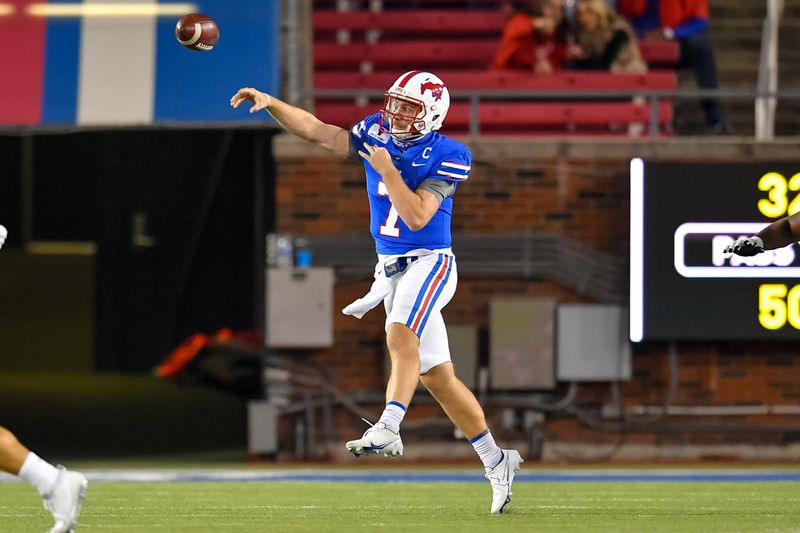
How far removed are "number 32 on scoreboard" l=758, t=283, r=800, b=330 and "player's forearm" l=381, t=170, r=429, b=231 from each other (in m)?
5.60

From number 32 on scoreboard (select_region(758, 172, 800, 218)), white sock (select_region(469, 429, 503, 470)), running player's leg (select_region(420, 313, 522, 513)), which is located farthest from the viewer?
number 32 on scoreboard (select_region(758, 172, 800, 218))

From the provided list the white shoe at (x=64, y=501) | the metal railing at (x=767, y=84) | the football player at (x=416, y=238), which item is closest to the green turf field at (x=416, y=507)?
the football player at (x=416, y=238)

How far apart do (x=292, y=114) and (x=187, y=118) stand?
4.92 meters

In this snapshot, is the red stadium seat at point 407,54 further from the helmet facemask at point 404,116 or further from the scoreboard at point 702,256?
the helmet facemask at point 404,116

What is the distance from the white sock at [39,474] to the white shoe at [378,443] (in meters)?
1.25

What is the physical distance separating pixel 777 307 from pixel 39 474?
732cm

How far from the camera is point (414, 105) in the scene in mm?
6551

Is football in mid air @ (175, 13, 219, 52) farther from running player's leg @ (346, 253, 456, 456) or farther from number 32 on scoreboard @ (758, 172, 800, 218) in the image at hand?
number 32 on scoreboard @ (758, 172, 800, 218)

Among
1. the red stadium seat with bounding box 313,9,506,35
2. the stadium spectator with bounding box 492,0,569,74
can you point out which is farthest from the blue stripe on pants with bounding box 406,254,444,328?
the red stadium seat with bounding box 313,9,506,35

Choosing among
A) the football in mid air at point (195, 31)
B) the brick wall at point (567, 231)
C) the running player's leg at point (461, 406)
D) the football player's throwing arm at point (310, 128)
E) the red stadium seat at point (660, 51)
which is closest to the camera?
the running player's leg at point (461, 406)

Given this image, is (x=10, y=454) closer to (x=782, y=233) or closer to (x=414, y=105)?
(x=414, y=105)

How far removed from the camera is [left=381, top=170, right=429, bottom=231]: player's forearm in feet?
20.5

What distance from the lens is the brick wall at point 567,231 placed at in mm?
11641

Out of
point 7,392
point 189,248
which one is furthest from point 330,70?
point 7,392
